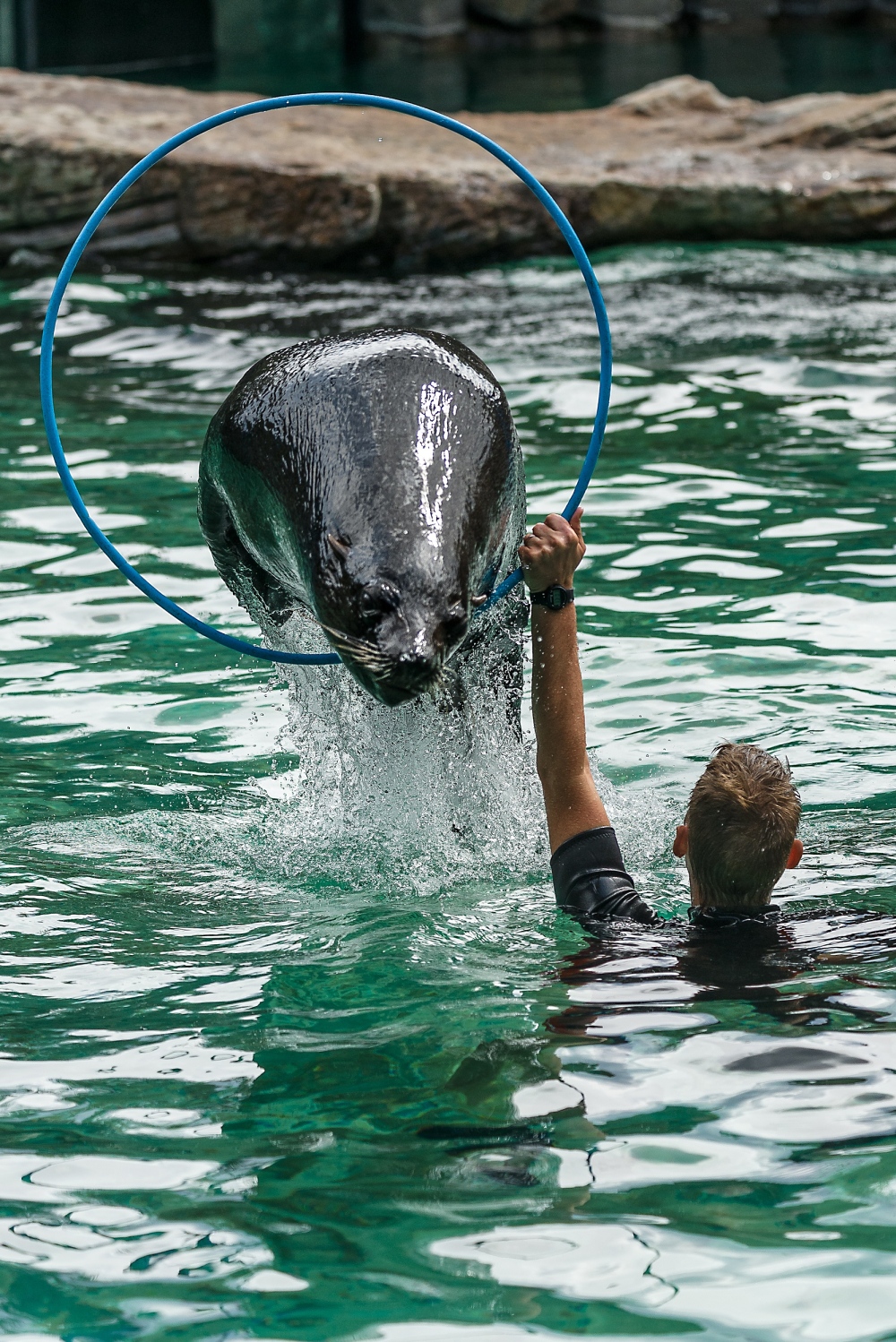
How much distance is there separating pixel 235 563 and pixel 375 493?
958mm

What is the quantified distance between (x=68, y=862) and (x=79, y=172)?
6247 millimetres

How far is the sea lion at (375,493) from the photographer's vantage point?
2.58 metres

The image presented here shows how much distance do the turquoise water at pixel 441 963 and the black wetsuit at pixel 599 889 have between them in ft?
0.25

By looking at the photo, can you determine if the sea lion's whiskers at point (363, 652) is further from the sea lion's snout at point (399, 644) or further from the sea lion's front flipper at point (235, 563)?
the sea lion's front flipper at point (235, 563)

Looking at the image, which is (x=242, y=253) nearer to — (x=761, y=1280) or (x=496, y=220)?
(x=496, y=220)

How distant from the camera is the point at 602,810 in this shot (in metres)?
3.51

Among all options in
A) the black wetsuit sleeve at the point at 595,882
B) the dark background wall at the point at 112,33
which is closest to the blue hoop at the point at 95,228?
the black wetsuit sleeve at the point at 595,882

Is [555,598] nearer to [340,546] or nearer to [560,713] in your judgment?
[560,713]

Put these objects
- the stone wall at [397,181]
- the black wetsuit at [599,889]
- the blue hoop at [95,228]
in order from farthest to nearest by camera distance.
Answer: the stone wall at [397,181] < the blue hoop at [95,228] < the black wetsuit at [599,889]

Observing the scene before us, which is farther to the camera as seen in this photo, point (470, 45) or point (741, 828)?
point (470, 45)

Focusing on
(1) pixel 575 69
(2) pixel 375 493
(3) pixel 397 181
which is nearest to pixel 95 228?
(2) pixel 375 493

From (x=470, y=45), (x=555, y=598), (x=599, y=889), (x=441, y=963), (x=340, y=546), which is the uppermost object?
(x=470, y=45)

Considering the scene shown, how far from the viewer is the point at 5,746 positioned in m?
4.62

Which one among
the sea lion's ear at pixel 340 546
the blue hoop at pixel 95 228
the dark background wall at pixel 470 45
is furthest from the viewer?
the dark background wall at pixel 470 45
